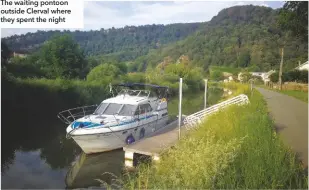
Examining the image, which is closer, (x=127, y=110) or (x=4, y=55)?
(x=127, y=110)

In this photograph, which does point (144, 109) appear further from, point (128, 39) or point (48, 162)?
point (128, 39)

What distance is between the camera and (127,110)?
15.3 metres

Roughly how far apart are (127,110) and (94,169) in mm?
3492

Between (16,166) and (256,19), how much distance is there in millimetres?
107015

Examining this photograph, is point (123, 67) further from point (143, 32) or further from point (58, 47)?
point (143, 32)

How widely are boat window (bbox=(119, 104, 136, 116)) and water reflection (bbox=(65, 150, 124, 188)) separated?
1.71 meters

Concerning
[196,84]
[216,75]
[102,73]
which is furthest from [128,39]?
[102,73]

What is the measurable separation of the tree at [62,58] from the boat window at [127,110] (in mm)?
27273

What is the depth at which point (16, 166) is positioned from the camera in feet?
41.6

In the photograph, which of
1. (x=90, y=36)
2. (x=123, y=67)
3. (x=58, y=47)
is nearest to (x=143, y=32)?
(x=90, y=36)

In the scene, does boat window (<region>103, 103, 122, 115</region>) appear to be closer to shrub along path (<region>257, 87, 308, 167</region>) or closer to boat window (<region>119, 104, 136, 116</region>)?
boat window (<region>119, 104, 136, 116</region>)

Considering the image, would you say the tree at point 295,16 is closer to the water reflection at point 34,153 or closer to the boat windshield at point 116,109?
the boat windshield at point 116,109

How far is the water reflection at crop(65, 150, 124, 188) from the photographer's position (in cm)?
1149

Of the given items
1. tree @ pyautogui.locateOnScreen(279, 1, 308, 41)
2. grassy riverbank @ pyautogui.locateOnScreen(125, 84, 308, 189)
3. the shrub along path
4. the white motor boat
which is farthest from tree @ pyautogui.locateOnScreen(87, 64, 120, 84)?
grassy riverbank @ pyautogui.locateOnScreen(125, 84, 308, 189)
